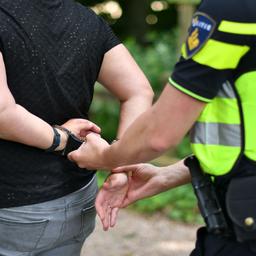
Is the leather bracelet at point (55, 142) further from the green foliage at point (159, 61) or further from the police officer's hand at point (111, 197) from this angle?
the green foliage at point (159, 61)

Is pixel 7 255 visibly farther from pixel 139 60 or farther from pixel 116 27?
pixel 116 27

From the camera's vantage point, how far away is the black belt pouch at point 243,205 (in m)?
1.86

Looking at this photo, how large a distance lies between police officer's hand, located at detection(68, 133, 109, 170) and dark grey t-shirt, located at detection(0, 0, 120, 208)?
4.4 inches

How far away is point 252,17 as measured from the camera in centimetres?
167

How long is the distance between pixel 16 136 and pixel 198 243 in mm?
672

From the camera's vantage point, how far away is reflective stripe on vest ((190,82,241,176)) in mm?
1812

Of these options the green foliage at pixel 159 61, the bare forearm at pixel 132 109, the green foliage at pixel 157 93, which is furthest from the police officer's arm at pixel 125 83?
the green foliage at pixel 159 61

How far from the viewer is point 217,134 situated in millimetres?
1852

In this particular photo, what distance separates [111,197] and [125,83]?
44cm

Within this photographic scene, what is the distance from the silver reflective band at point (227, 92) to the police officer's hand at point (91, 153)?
500mm

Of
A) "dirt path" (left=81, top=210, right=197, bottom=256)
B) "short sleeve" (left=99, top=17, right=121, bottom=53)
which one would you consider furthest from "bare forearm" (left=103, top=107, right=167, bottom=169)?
"dirt path" (left=81, top=210, right=197, bottom=256)

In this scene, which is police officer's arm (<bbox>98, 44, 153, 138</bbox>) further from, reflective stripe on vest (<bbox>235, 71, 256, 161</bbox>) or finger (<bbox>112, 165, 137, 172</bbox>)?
reflective stripe on vest (<bbox>235, 71, 256, 161</bbox>)

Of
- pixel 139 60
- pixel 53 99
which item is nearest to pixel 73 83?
pixel 53 99

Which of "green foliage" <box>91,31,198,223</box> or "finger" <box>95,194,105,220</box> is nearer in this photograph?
"finger" <box>95,194,105,220</box>
